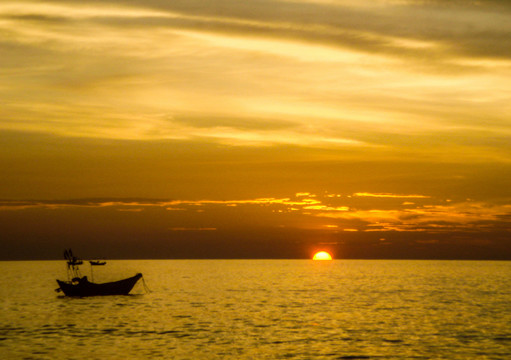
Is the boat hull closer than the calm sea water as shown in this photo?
No

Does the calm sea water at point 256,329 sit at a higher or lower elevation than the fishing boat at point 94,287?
lower

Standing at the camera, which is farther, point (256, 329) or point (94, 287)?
point (94, 287)

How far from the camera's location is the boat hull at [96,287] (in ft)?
Answer: 372

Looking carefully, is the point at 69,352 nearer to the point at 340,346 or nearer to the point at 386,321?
the point at 340,346

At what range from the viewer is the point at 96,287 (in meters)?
113

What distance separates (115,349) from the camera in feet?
194

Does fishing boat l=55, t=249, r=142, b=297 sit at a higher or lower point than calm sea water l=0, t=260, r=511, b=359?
higher

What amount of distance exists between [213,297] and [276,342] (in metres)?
66.7

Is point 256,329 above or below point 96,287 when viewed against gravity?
below

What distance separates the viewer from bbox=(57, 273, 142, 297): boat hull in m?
114

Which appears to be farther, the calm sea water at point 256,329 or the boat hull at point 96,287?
the boat hull at point 96,287

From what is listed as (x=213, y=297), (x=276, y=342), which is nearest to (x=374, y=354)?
(x=276, y=342)

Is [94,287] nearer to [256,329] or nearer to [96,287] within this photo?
[96,287]

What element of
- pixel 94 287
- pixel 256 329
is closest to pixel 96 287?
pixel 94 287
